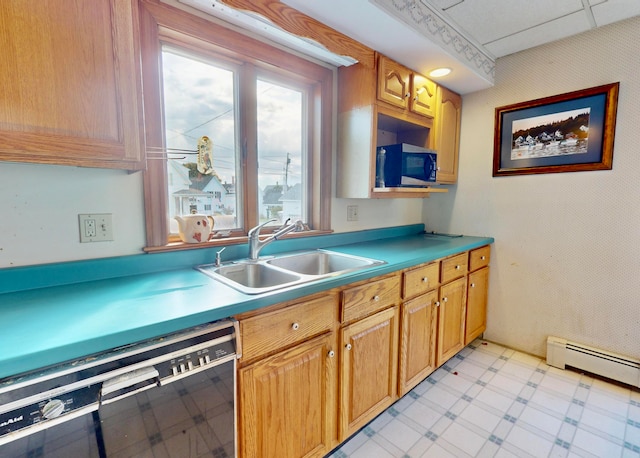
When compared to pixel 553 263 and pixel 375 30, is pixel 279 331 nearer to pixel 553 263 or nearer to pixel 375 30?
pixel 375 30

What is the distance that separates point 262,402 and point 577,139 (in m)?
2.44

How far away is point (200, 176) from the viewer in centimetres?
155

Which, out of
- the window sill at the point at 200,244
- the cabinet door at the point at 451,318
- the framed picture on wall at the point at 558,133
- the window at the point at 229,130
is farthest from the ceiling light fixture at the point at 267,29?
the cabinet door at the point at 451,318

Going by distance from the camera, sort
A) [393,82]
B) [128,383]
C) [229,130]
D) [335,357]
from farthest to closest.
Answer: [393,82]
[229,130]
[335,357]
[128,383]

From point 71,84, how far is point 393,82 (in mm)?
1637

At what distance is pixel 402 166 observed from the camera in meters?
1.96

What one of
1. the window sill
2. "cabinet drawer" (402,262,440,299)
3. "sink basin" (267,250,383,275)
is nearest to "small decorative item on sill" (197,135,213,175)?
the window sill

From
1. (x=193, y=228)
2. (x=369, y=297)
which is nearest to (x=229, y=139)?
(x=193, y=228)

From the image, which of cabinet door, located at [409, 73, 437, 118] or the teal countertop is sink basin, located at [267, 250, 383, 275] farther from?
cabinet door, located at [409, 73, 437, 118]

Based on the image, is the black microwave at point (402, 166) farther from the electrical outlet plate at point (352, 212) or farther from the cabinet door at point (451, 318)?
the cabinet door at point (451, 318)

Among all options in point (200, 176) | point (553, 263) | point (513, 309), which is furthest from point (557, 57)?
point (200, 176)

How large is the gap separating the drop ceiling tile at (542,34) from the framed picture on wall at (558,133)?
0.37 m

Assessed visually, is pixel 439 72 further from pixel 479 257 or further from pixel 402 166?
pixel 479 257

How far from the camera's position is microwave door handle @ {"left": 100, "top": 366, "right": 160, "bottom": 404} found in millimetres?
730
